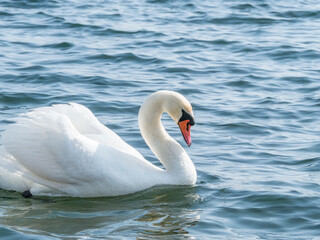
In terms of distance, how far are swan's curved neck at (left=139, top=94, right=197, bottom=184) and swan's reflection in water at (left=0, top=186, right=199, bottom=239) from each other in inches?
6.4

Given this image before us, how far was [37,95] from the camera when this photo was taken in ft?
40.7

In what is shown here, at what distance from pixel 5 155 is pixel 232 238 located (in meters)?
2.68

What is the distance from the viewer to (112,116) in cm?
1156

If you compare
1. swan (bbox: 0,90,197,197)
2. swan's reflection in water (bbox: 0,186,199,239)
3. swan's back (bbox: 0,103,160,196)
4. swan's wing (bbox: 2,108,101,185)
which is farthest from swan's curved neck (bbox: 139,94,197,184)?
swan's wing (bbox: 2,108,101,185)

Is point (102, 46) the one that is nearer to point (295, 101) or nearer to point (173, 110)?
point (295, 101)

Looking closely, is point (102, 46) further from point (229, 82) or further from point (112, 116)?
point (112, 116)

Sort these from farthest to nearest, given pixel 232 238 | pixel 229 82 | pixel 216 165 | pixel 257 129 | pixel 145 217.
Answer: pixel 229 82
pixel 257 129
pixel 216 165
pixel 145 217
pixel 232 238

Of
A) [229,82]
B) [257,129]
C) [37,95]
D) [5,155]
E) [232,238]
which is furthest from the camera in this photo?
[229,82]

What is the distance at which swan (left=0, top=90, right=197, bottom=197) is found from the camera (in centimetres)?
843

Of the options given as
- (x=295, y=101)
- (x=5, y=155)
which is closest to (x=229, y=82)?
(x=295, y=101)

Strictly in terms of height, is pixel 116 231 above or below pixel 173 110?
below

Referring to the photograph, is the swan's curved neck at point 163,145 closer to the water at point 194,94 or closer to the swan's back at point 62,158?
the water at point 194,94

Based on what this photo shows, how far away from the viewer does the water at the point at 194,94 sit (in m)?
8.03

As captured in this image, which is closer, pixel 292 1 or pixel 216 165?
pixel 216 165
